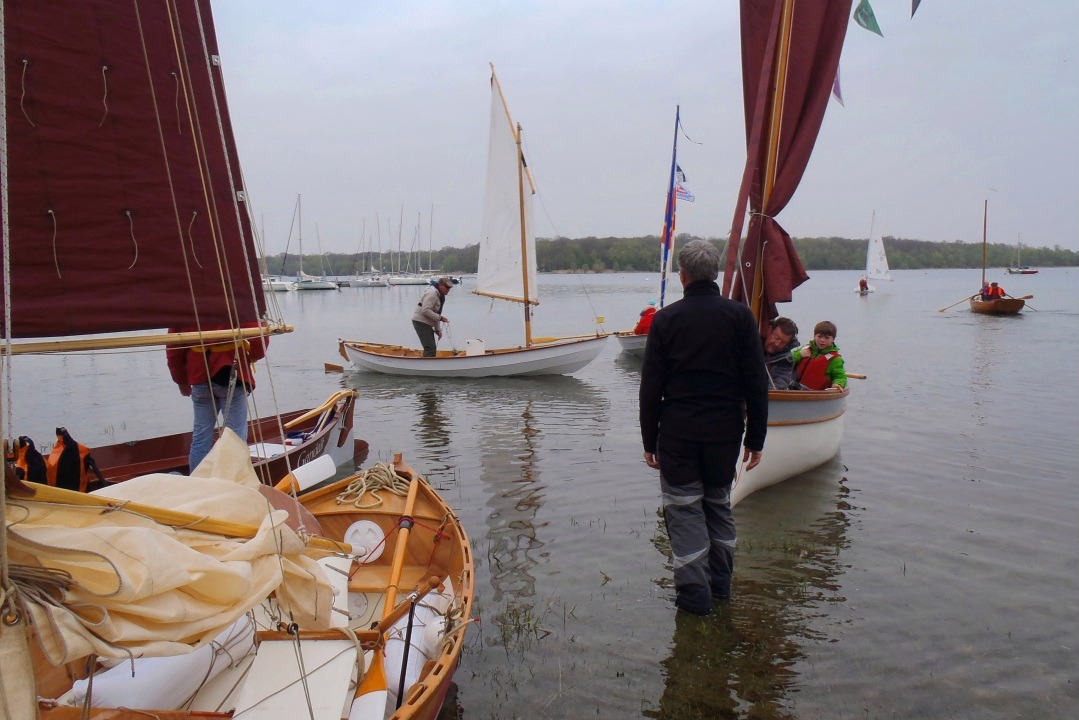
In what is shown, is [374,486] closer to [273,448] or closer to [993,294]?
[273,448]

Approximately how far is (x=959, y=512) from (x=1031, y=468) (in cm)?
251

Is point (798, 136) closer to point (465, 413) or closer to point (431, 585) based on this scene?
point (431, 585)

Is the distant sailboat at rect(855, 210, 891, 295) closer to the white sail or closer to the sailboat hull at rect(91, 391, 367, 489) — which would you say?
the white sail

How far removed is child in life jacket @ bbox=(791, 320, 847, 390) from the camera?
8.41 metres

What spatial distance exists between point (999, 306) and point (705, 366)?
39.5 m

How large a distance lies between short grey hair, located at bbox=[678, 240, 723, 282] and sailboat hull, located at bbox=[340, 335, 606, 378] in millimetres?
12726

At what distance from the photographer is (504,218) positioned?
1858 cm

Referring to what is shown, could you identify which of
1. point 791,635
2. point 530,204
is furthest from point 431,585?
point 530,204

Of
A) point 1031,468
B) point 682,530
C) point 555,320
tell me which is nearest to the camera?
point 682,530

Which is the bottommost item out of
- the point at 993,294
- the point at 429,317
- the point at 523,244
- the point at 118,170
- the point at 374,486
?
the point at 993,294

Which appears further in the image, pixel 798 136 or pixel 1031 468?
Answer: pixel 1031 468

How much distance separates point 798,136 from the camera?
22.7ft

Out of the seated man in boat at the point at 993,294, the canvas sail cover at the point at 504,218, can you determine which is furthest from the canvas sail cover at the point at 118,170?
the seated man in boat at the point at 993,294

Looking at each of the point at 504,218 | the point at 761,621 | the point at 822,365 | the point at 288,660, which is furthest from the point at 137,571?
the point at 504,218
